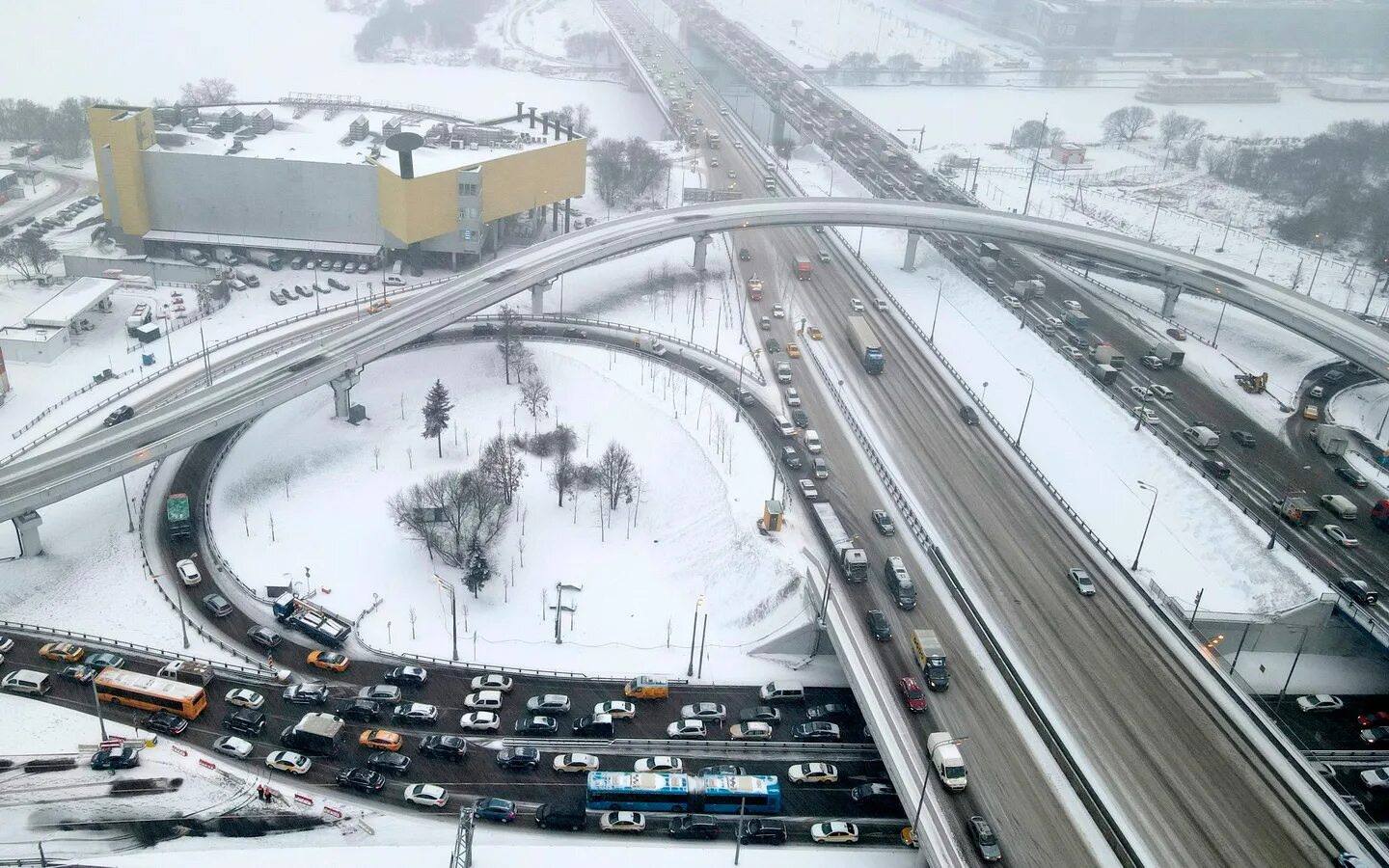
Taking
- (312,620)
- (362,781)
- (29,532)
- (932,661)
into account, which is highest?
(932,661)

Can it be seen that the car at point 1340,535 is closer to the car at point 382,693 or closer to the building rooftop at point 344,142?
the car at point 382,693

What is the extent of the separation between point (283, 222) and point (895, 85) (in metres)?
125

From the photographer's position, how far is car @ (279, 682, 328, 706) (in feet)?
161

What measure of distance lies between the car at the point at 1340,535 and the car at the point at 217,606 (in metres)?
64.2

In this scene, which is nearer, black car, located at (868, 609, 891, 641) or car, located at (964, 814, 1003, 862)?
car, located at (964, 814, 1003, 862)

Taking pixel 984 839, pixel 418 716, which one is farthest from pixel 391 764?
pixel 984 839

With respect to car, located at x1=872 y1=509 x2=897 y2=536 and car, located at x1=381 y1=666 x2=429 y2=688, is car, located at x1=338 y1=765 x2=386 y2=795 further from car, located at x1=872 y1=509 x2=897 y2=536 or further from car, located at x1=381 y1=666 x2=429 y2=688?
car, located at x1=872 y1=509 x2=897 y2=536

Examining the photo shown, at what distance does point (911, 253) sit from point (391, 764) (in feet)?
238

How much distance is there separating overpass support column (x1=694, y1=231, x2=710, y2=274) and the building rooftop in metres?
18.1

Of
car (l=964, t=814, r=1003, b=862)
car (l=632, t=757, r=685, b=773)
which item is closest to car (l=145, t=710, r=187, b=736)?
car (l=632, t=757, r=685, b=773)

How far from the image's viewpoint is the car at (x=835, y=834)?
141 ft

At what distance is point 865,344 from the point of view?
263ft

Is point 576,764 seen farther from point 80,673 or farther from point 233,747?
point 80,673

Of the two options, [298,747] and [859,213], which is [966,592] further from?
[859,213]
